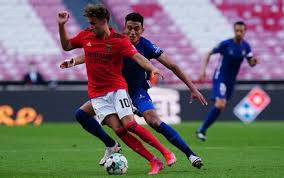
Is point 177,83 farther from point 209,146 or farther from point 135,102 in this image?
point 135,102

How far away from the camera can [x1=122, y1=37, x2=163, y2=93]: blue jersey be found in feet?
32.9

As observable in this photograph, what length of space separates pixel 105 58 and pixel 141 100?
2.84 feet

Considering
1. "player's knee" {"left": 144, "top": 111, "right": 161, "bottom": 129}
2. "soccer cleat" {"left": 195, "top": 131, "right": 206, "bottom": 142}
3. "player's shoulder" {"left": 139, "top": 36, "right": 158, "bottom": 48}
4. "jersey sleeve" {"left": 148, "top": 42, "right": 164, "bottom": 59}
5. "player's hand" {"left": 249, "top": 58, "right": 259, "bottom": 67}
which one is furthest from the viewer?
"soccer cleat" {"left": 195, "top": 131, "right": 206, "bottom": 142}

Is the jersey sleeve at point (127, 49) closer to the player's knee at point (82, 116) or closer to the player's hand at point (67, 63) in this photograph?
the player's hand at point (67, 63)

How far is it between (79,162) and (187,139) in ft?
18.7

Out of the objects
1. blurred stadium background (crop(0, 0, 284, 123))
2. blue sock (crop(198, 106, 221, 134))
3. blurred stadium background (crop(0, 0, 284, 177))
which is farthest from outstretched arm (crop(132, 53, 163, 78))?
blurred stadium background (crop(0, 0, 284, 123))

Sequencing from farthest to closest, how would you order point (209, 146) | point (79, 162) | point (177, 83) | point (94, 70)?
1. point (177, 83)
2. point (209, 146)
3. point (79, 162)
4. point (94, 70)

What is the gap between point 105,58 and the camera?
9305 millimetres

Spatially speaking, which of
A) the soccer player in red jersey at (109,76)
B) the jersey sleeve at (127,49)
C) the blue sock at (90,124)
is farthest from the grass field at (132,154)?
the jersey sleeve at (127,49)

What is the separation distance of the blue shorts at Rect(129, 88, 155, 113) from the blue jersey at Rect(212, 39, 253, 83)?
6.82 meters

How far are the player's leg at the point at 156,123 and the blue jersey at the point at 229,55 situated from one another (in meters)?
6.88

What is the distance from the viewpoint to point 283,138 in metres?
16.5

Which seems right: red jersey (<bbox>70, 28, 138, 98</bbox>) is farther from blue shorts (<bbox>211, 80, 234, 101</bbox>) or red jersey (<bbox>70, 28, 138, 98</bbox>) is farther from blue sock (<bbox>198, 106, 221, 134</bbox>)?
blue shorts (<bbox>211, 80, 234, 101</bbox>)

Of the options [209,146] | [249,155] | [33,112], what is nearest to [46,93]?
[33,112]
